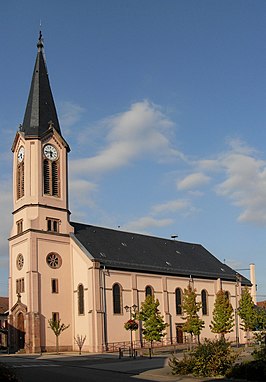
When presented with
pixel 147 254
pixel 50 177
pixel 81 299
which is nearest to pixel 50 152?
pixel 50 177

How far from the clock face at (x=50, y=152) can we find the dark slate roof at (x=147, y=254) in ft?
26.4

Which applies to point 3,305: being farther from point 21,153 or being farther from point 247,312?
point 247,312

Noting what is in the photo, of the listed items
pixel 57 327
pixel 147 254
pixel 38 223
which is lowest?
pixel 57 327

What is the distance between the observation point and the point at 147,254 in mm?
61000

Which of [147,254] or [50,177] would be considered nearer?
[50,177]

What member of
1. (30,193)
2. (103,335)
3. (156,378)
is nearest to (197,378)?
(156,378)

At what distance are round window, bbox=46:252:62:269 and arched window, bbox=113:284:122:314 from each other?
617cm

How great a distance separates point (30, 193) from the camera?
53562 millimetres

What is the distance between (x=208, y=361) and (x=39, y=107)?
39.4 meters

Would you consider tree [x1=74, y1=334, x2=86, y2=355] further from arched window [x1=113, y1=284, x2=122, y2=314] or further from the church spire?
the church spire

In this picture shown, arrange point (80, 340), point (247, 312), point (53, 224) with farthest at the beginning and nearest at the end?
point (247, 312), point (53, 224), point (80, 340)

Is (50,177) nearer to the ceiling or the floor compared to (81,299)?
nearer to the ceiling

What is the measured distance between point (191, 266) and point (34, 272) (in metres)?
21.8

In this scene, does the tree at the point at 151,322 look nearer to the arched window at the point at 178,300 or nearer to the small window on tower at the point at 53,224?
the arched window at the point at 178,300
